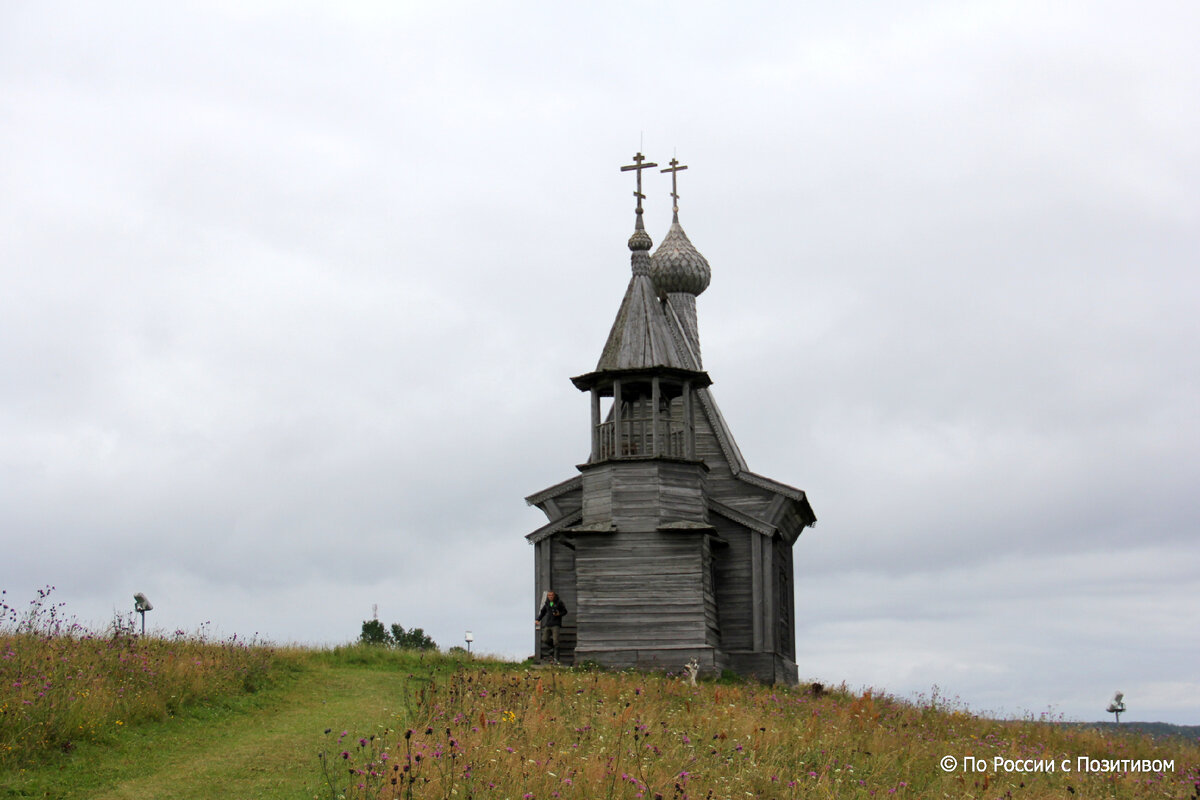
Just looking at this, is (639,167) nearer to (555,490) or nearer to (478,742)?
(555,490)

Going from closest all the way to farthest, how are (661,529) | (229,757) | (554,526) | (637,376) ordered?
(229,757) → (661,529) → (637,376) → (554,526)

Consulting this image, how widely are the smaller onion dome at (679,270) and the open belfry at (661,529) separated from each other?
9.74ft

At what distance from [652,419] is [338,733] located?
45.9 ft

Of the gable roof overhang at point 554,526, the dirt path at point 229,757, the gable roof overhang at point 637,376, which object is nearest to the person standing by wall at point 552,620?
the gable roof overhang at point 554,526

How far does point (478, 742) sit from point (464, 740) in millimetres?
216

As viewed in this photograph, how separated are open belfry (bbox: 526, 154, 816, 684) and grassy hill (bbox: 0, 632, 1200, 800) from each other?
6.02 metres

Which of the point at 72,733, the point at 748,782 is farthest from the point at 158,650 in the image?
the point at 748,782

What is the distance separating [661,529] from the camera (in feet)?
84.8

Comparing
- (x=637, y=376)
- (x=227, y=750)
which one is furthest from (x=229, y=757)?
(x=637, y=376)

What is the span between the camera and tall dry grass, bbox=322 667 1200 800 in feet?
35.1

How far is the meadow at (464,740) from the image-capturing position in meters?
11.2

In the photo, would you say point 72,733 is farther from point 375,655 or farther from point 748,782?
point 375,655

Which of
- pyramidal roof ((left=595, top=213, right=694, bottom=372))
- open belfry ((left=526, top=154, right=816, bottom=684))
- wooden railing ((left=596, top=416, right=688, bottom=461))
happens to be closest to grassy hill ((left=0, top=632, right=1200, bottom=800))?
open belfry ((left=526, top=154, right=816, bottom=684))

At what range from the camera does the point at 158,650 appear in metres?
17.6
